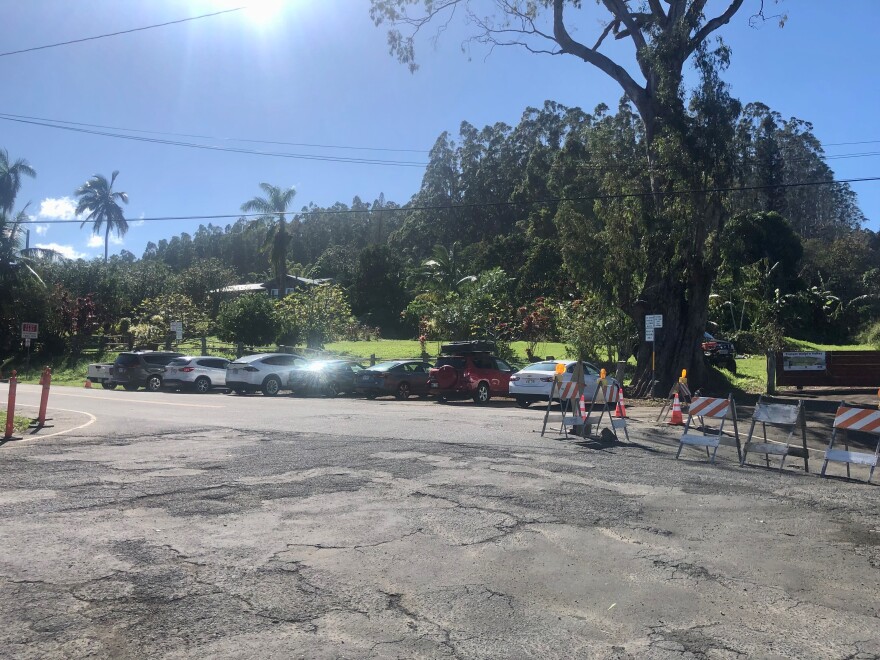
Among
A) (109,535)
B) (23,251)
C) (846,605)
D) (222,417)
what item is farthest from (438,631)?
(23,251)

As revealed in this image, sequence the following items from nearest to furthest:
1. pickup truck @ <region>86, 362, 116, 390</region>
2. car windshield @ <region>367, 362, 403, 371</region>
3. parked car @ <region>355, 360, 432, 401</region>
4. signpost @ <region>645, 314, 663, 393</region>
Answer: signpost @ <region>645, 314, 663, 393</region>
parked car @ <region>355, 360, 432, 401</region>
car windshield @ <region>367, 362, 403, 371</region>
pickup truck @ <region>86, 362, 116, 390</region>

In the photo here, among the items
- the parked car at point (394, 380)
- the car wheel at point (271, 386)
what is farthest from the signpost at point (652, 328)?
the car wheel at point (271, 386)

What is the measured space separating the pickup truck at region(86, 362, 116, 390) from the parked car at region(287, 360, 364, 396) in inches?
328

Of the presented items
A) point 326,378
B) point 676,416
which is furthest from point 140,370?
point 676,416

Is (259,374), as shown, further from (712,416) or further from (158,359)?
(712,416)

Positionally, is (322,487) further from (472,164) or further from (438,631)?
(472,164)

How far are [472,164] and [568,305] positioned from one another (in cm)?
4696

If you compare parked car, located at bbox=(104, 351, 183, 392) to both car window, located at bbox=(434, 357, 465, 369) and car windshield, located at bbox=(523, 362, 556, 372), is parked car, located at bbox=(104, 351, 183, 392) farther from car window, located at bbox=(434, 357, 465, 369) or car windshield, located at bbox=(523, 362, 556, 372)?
car windshield, located at bbox=(523, 362, 556, 372)

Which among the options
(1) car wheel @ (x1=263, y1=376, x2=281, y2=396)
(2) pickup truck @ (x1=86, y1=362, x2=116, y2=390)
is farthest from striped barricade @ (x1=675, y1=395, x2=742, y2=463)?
(2) pickup truck @ (x1=86, y1=362, x2=116, y2=390)

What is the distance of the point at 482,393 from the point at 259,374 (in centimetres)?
905

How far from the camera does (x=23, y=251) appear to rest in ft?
166

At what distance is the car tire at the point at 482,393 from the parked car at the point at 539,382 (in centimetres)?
161

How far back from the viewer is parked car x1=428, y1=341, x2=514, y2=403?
24.4m

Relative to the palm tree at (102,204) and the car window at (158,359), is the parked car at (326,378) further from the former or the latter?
the palm tree at (102,204)
